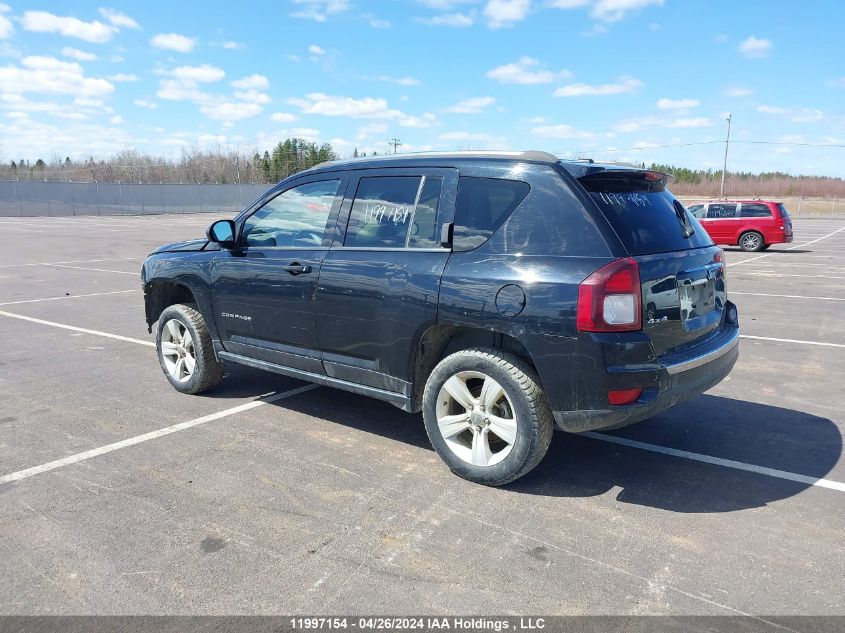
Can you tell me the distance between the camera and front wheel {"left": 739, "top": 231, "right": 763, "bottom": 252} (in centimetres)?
2159

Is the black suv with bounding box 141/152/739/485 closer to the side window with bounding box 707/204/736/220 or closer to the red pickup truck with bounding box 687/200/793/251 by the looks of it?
the red pickup truck with bounding box 687/200/793/251

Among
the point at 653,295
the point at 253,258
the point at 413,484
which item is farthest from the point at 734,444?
the point at 253,258

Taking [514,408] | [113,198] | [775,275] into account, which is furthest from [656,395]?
[113,198]

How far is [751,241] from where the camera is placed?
71.4 ft

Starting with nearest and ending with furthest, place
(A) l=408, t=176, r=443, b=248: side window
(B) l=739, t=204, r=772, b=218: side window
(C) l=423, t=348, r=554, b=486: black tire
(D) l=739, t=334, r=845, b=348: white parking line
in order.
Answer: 1. (C) l=423, t=348, r=554, b=486: black tire
2. (A) l=408, t=176, r=443, b=248: side window
3. (D) l=739, t=334, r=845, b=348: white parking line
4. (B) l=739, t=204, r=772, b=218: side window

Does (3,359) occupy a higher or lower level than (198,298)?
lower

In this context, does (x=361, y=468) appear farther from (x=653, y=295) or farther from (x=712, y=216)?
(x=712, y=216)

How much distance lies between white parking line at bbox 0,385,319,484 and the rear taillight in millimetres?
3036

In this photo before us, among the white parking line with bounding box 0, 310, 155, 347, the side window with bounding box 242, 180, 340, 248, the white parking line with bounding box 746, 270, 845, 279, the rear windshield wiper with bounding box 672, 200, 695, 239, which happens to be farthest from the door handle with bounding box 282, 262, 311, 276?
the white parking line with bounding box 746, 270, 845, 279

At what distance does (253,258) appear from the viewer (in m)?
4.96

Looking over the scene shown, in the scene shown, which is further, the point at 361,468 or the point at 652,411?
the point at 361,468

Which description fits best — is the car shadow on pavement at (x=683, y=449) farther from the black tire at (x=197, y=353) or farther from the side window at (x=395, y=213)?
the side window at (x=395, y=213)

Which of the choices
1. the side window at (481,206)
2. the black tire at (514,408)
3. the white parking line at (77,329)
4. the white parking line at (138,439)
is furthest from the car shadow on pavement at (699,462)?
the white parking line at (77,329)

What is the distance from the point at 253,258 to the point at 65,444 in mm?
1826
